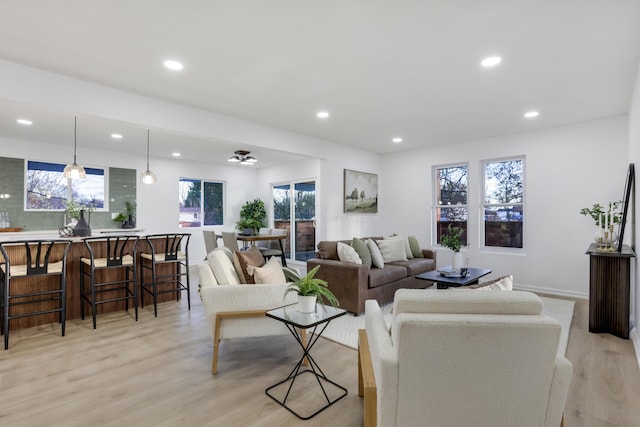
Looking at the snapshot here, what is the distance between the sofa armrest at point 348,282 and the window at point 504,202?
3004mm

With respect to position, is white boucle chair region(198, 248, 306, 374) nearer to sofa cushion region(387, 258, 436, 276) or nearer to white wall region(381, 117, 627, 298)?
sofa cushion region(387, 258, 436, 276)

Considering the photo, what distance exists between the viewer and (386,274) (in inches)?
171

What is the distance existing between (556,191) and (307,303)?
4.66 meters

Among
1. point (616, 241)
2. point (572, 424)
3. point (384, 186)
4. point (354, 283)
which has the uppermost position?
point (384, 186)

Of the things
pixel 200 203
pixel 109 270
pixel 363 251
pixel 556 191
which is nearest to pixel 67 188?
pixel 200 203

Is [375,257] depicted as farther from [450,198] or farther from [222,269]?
[450,198]

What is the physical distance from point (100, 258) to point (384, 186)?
527 centimetres

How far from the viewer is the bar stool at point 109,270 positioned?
153 inches

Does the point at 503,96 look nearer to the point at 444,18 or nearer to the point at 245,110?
the point at 444,18

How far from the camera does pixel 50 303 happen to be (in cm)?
383

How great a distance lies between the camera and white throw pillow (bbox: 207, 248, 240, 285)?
2.83 meters

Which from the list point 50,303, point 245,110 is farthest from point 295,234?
point 50,303

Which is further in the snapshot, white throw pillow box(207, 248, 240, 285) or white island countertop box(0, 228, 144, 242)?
white island countertop box(0, 228, 144, 242)

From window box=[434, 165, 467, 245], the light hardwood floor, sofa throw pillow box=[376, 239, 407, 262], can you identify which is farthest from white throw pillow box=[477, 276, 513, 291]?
window box=[434, 165, 467, 245]
